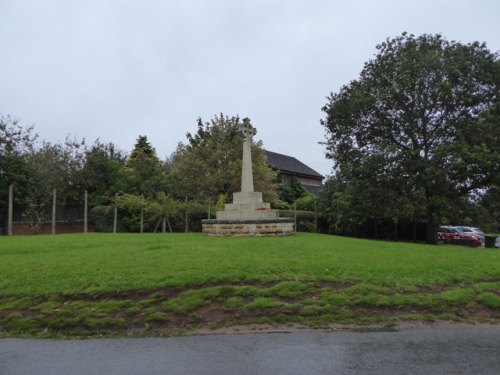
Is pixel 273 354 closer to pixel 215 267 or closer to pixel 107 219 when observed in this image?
pixel 215 267

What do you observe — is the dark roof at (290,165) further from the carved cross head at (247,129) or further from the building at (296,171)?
the carved cross head at (247,129)

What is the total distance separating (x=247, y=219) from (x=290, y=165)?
119 ft

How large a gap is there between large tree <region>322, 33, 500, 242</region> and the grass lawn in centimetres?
1218

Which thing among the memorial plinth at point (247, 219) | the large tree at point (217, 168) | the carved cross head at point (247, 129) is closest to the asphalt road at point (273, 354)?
the memorial plinth at point (247, 219)

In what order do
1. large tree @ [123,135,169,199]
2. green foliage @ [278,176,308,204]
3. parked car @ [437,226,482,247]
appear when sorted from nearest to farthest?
parked car @ [437,226,482,247], large tree @ [123,135,169,199], green foliage @ [278,176,308,204]

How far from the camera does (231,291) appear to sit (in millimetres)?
7840

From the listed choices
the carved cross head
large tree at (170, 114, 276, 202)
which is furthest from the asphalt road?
large tree at (170, 114, 276, 202)

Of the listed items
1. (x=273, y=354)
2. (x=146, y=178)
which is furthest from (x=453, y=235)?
(x=273, y=354)

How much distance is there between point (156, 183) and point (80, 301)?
2520 centimetres

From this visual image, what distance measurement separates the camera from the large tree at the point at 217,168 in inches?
1206

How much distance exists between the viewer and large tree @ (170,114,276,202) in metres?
30.6

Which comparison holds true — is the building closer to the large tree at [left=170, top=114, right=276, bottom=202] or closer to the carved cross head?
the large tree at [left=170, top=114, right=276, bottom=202]

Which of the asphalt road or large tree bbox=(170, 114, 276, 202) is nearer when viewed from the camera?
the asphalt road

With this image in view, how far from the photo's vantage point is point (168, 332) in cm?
641
